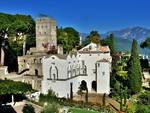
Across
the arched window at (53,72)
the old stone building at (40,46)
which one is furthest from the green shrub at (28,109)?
the old stone building at (40,46)

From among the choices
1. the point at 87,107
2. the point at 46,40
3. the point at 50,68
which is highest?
the point at 46,40

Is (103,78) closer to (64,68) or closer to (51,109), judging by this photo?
(64,68)

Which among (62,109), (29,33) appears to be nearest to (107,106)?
(62,109)

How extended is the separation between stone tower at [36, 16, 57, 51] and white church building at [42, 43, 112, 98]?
7.33 m

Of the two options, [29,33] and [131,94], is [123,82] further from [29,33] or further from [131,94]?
[29,33]

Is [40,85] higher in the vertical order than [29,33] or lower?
lower

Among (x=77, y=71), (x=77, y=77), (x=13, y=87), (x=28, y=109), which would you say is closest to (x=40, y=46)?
(x=77, y=71)

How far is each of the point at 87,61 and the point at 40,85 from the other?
25.8 ft

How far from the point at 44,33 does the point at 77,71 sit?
948cm

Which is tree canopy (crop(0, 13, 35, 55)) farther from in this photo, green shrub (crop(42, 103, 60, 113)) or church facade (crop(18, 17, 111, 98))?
green shrub (crop(42, 103, 60, 113))

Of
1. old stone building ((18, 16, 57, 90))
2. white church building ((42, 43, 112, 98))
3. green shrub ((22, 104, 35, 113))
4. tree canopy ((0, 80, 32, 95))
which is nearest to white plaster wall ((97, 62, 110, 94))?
white church building ((42, 43, 112, 98))

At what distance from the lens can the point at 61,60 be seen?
56.9 metres

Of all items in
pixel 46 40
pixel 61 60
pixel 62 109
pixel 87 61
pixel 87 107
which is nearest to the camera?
pixel 62 109

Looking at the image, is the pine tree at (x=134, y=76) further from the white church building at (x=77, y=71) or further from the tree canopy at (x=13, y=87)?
the tree canopy at (x=13, y=87)
